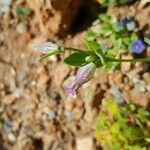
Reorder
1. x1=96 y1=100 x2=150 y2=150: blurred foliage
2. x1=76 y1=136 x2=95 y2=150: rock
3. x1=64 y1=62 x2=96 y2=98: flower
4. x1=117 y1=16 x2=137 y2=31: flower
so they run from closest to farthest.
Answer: x1=64 y1=62 x2=96 y2=98: flower, x1=96 y1=100 x2=150 y2=150: blurred foliage, x1=117 y1=16 x2=137 y2=31: flower, x1=76 y1=136 x2=95 y2=150: rock

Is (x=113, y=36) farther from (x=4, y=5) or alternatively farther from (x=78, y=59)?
(x=78, y=59)

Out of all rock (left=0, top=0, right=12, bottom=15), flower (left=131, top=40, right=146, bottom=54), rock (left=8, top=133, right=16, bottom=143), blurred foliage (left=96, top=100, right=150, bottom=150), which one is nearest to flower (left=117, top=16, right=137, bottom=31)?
flower (left=131, top=40, right=146, bottom=54)

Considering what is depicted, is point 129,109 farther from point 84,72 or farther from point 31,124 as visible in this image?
point 84,72

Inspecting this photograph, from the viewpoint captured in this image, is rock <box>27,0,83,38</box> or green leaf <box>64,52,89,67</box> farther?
rock <box>27,0,83,38</box>

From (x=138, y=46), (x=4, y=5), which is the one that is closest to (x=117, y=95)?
(x=138, y=46)

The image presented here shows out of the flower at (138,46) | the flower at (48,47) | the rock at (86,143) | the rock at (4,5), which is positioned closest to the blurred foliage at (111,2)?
the flower at (138,46)

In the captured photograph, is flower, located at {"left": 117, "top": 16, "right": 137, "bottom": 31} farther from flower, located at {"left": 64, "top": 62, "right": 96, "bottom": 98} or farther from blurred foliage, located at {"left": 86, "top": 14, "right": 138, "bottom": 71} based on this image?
flower, located at {"left": 64, "top": 62, "right": 96, "bottom": 98}
